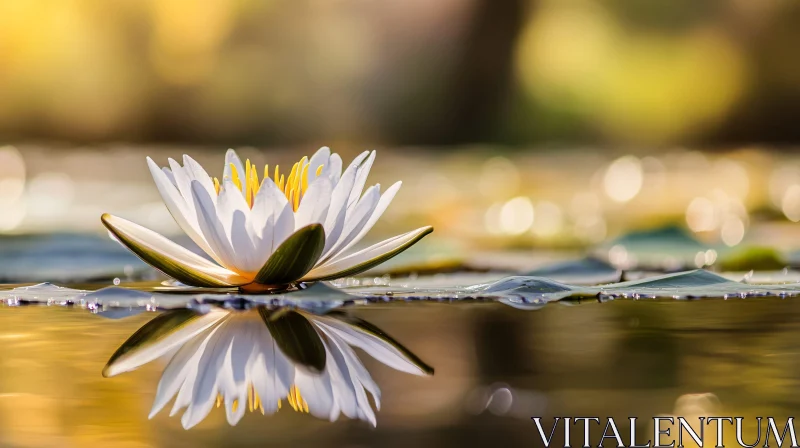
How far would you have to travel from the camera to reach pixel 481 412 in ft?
1.86

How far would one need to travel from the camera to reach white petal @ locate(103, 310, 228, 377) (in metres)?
0.73

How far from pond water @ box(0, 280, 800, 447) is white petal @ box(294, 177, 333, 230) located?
119 mm

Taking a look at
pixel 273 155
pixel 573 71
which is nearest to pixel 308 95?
pixel 273 155

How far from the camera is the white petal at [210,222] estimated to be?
94 cm

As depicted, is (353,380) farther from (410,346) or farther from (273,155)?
(273,155)

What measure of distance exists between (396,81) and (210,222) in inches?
110

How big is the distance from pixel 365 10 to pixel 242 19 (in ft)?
1.54

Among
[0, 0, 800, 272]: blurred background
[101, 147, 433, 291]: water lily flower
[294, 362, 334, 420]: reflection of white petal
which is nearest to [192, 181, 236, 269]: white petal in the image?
[101, 147, 433, 291]: water lily flower

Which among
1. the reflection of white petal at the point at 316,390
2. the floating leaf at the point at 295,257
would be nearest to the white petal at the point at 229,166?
the floating leaf at the point at 295,257

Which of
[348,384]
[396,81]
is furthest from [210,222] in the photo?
[396,81]

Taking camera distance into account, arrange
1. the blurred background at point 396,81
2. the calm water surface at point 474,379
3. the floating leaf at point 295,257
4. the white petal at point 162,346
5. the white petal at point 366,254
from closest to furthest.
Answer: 1. the calm water surface at point 474,379
2. the white petal at point 162,346
3. the floating leaf at point 295,257
4. the white petal at point 366,254
5. the blurred background at point 396,81

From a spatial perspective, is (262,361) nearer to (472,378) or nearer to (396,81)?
(472,378)

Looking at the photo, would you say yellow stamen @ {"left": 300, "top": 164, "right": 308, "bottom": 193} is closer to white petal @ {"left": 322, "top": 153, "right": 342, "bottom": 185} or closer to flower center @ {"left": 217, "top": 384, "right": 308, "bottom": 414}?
white petal @ {"left": 322, "top": 153, "right": 342, "bottom": 185}

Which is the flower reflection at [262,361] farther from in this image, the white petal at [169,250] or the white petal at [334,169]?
the white petal at [334,169]
